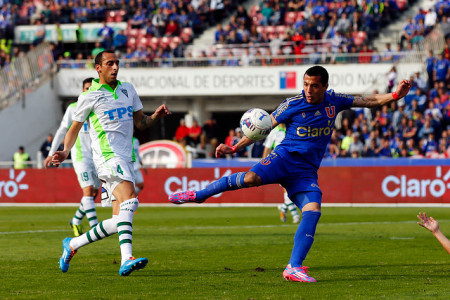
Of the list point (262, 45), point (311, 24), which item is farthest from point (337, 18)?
point (262, 45)

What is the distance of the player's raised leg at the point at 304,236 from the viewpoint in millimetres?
8625

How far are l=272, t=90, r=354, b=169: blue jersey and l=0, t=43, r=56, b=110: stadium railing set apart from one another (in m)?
27.0

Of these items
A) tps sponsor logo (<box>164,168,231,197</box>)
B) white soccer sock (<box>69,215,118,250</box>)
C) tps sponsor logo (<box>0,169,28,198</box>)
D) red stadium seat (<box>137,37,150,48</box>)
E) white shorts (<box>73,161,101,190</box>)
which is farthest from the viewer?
red stadium seat (<box>137,37,150,48</box>)

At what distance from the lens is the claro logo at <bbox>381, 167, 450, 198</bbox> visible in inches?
953

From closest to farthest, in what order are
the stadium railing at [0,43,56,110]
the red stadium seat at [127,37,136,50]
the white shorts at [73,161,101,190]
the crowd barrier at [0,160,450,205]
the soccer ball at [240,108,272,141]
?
the soccer ball at [240,108,272,141] < the white shorts at [73,161,101,190] < the crowd barrier at [0,160,450,205] < the stadium railing at [0,43,56,110] < the red stadium seat at [127,37,136,50]

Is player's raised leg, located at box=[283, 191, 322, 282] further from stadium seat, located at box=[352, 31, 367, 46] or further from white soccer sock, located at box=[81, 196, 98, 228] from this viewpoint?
stadium seat, located at box=[352, 31, 367, 46]

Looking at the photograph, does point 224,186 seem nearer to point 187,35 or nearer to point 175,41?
point 175,41

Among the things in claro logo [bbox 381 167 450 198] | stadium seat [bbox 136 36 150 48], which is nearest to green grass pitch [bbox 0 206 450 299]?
claro logo [bbox 381 167 450 198]

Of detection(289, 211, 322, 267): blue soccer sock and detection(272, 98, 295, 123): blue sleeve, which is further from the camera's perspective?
detection(272, 98, 295, 123): blue sleeve

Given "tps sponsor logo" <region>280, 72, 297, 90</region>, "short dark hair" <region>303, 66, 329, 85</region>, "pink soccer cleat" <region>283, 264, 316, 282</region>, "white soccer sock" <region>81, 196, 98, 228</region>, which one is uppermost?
"short dark hair" <region>303, 66, 329, 85</region>

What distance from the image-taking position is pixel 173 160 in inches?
1099

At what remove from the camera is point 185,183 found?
26469mm

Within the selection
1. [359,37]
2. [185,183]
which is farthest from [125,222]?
[359,37]

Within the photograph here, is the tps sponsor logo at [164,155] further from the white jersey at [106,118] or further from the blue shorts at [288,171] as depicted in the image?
the blue shorts at [288,171]
